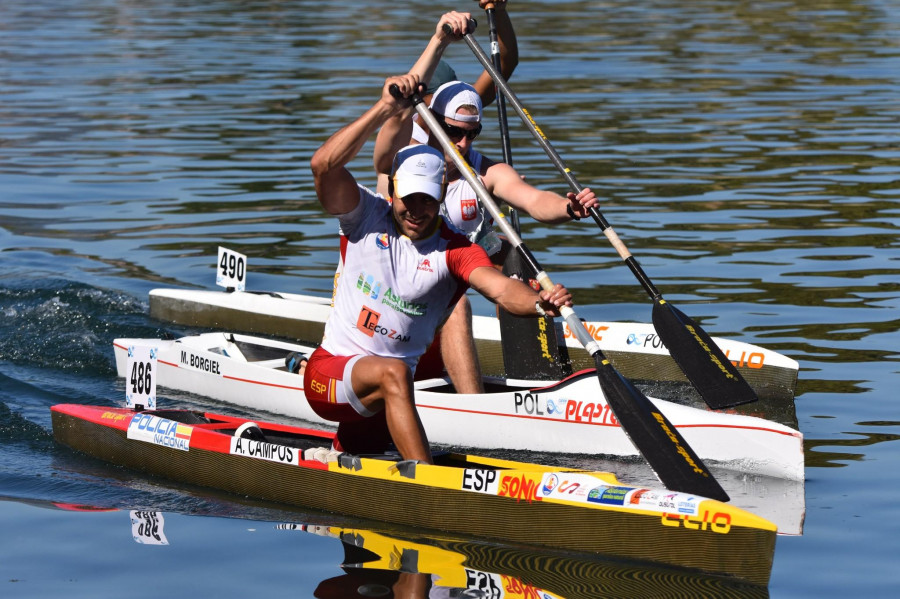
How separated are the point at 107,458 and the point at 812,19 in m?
32.3

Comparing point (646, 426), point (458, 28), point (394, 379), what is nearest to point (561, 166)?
point (458, 28)

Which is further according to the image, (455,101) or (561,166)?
(561,166)

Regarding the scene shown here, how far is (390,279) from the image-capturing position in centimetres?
730

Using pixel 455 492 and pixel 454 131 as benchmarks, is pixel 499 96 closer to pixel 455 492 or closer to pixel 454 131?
pixel 454 131

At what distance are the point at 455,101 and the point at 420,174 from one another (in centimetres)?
173

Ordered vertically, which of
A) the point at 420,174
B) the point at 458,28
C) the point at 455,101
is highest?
the point at 458,28

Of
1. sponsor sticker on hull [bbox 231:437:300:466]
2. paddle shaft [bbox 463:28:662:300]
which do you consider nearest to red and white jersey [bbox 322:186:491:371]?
sponsor sticker on hull [bbox 231:437:300:466]

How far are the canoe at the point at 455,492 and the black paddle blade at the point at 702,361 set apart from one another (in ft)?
5.80

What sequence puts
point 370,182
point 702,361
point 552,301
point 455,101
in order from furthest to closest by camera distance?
point 370,182 → point 702,361 → point 455,101 → point 552,301

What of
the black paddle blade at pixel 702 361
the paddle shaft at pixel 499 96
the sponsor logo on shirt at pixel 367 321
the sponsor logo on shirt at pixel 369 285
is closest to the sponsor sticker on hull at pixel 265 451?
the sponsor logo on shirt at pixel 367 321

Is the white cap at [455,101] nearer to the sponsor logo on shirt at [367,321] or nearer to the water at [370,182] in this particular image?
the sponsor logo on shirt at [367,321]

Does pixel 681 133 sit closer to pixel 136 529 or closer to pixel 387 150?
pixel 387 150

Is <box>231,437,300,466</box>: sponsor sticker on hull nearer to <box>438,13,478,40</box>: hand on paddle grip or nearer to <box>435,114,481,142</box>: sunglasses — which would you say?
<box>435,114,481,142</box>: sunglasses

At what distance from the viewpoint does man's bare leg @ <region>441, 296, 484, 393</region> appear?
360 inches
